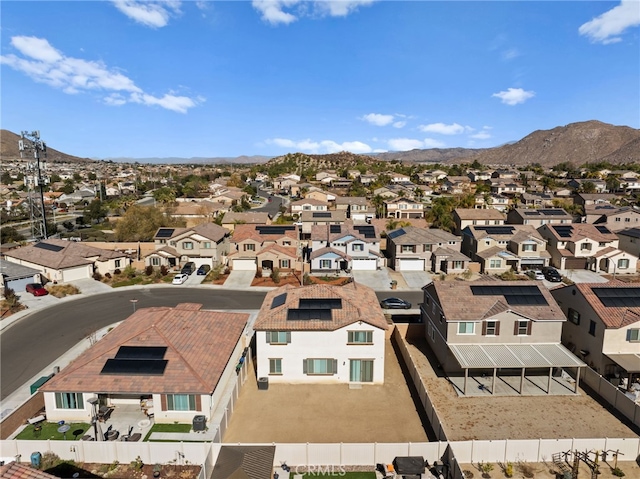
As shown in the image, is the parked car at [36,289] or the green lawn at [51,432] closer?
the green lawn at [51,432]

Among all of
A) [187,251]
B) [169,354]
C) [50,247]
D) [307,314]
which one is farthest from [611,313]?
[50,247]

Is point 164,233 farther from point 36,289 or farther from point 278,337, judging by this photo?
point 278,337

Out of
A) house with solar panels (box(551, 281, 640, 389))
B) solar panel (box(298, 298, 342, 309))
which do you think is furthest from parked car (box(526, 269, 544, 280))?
solar panel (box(298, 298, 342, 309))

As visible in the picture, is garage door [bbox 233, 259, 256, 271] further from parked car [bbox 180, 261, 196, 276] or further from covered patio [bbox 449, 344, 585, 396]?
covered patio [bbox 449, 344, 585, 396]

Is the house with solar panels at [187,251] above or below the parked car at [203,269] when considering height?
above

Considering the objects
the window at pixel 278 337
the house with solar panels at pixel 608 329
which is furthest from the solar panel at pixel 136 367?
the house with solar panels at pixel 608 329

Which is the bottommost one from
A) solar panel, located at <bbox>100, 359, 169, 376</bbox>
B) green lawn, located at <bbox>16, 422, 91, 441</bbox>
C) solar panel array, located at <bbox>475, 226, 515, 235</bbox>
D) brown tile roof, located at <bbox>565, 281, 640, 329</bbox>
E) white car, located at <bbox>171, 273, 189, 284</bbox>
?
green lawn, located at <bbox>16, 422, 91, 441</bbox>

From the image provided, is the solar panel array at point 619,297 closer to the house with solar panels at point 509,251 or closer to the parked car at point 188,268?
the house with solar panels at point 509,251
